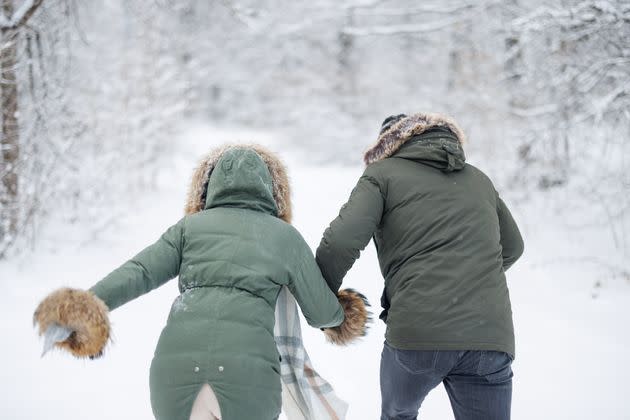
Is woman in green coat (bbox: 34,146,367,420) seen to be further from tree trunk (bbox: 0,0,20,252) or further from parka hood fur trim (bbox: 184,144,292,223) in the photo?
tree trunk (bbox: 0,0,20,252)

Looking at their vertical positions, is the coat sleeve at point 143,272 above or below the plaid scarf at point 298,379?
above

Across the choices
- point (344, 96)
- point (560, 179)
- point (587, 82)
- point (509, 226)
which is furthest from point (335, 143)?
point (509, 226)

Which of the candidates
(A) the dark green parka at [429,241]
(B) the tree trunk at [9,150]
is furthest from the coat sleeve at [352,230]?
(B) the tree trunk at [9,150]

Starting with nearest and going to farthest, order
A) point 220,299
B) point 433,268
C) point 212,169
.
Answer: point 220,299
point 433,268
point 212,169

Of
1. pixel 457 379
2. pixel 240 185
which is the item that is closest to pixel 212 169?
pixel 240 185

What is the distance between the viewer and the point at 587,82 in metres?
6.06

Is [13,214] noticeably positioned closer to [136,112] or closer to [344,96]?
[136,112]

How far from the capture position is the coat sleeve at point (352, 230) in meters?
2.17

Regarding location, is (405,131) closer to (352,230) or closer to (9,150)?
(352,230)

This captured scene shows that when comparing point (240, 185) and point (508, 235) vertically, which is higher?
point (240, 185)

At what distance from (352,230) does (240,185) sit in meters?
0.52

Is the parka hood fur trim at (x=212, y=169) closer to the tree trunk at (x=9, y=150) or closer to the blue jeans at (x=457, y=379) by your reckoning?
the blue jeans at (x=457, y=379)

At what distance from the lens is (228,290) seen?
1897 millimetres

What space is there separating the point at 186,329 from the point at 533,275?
5.44 m
